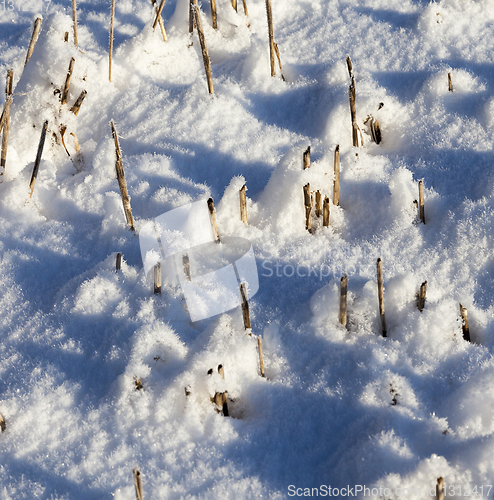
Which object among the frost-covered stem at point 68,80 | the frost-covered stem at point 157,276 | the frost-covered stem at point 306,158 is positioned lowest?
the frost-covered stem at point 157,276

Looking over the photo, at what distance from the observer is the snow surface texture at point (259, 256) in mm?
1212

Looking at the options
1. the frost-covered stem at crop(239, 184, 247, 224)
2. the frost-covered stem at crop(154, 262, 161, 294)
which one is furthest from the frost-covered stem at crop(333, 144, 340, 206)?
the frost-covered stem at crop(154, 262, 161, 294)

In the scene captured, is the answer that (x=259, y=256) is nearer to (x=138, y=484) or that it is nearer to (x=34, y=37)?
(x=138, y=484)

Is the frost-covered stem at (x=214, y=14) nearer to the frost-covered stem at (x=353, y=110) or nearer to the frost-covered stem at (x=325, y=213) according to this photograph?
the frost-covered stem at (x=353, y=110)

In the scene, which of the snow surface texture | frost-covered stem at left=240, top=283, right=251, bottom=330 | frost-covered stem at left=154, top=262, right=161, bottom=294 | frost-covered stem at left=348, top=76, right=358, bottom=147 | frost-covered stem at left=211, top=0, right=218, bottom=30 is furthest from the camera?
frost-covered stem at left=211, top=0, right=218, bottom=30

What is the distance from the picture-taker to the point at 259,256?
1.58 m

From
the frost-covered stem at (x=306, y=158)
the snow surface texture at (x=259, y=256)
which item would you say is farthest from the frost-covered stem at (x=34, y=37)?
the frost-covered stem at (x=306, y=158)

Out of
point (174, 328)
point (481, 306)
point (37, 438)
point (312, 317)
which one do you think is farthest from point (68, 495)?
point (481, 306)

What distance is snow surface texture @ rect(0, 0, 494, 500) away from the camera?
1212 millimetres

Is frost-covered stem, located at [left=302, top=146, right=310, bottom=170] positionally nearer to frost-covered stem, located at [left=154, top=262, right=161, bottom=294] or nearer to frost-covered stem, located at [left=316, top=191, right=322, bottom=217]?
frost-covered stem, located at [left=316, top=191, right=322, bottom=217]

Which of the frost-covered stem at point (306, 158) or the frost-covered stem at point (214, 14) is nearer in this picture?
the frost-covered stem at point (306, 158)

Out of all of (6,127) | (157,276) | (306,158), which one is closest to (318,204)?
(306,158)

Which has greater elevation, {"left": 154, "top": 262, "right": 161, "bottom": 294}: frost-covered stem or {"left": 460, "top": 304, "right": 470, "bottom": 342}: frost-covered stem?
{"left": 154, "top": 262, "right": 161, "bottom": 294}: frost-covered stem

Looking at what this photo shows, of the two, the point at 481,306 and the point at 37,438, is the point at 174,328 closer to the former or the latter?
the point at 37,438
